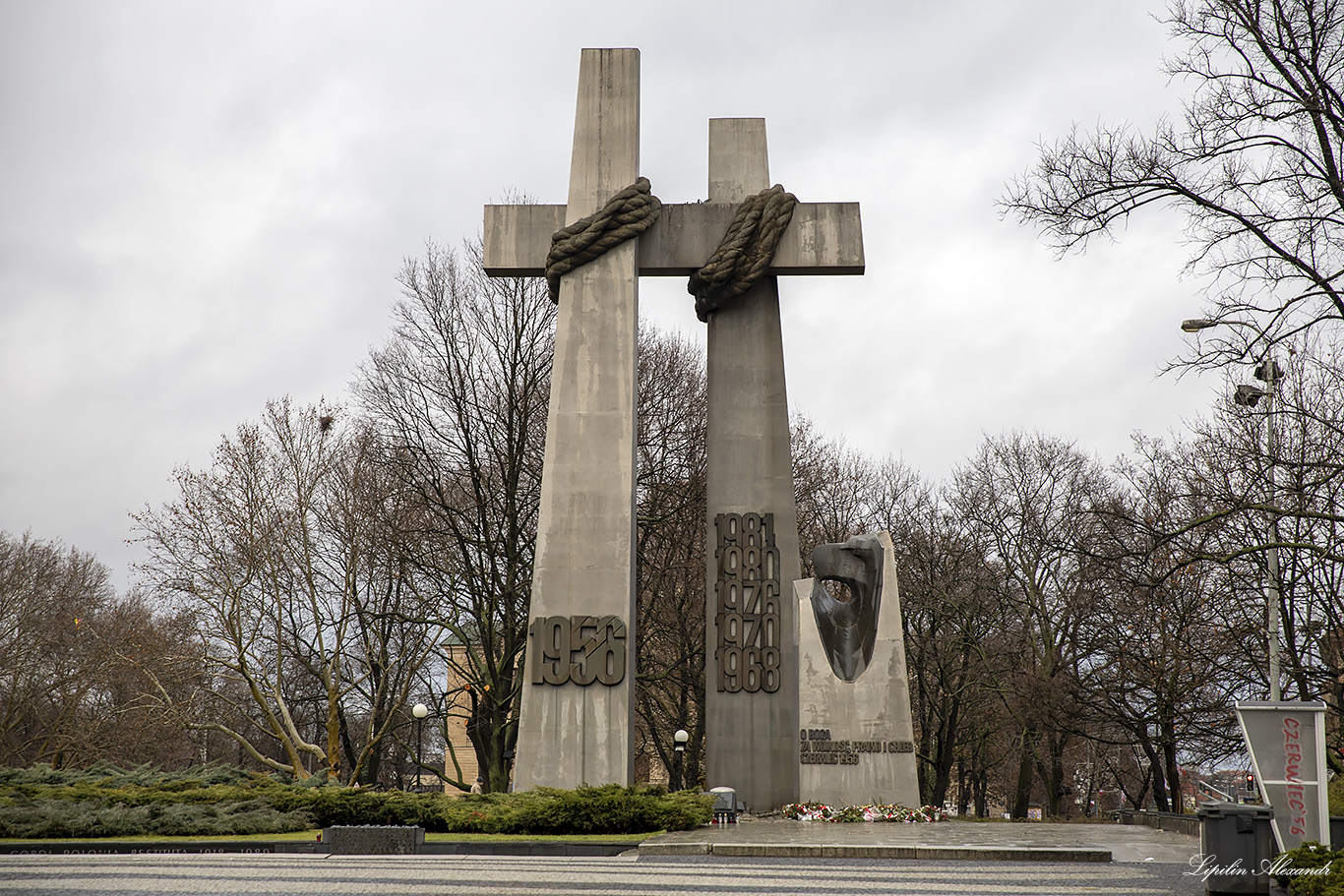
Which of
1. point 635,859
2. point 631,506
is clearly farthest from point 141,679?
point 635,859

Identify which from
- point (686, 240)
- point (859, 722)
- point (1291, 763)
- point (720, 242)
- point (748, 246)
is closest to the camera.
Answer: point (1291, 763)

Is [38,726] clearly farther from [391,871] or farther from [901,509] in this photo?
[391,871]

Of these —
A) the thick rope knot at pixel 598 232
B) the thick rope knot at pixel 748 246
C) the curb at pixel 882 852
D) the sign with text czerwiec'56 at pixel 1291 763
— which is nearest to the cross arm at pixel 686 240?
the thick rope knot at pixel 748 246

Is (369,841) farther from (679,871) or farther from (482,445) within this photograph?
(482,445)

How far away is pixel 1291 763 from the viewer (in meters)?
10.6

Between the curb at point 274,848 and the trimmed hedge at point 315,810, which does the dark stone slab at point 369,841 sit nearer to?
the curb at point 274,848

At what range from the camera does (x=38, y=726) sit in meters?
37.9

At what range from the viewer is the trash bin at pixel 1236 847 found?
8.78m

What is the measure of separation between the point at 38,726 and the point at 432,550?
67.1 feet

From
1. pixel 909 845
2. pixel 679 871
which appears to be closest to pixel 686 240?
pixel 909 845

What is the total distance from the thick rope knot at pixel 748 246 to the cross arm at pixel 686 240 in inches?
9.8

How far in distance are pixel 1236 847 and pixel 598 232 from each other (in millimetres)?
14700

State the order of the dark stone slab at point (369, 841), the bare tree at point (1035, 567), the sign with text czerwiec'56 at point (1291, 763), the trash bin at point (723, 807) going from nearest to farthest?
the sign with text czerwiec'56 at point (1291, 763) → the dark stone slab at point (369, 841) → the trash bin at point (723, 807) → the bare tree at point (1035, 567)

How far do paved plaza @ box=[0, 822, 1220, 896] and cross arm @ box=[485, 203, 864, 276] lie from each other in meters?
10.9
